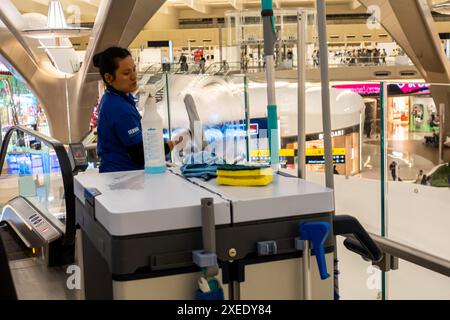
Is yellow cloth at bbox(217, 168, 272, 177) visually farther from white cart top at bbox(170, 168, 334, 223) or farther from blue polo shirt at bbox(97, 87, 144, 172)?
blue polo shirt at bbox(97, 87, 144, 172)

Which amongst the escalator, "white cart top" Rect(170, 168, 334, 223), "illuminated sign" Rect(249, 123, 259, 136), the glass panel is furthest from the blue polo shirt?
"illuminated sign" Rect(249, 123, 259, 136)

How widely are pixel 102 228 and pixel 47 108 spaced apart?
19.3 m

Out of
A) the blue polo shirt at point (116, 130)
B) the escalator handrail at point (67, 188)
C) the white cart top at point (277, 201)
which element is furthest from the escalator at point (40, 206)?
the white cart top at point (277, 201)

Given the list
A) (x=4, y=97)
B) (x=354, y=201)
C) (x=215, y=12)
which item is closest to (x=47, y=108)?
(x=4, y=97)

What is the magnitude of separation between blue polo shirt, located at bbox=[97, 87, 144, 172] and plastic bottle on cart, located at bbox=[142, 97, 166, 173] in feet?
1.55

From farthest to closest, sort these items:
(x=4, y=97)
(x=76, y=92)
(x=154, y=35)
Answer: (x=154, y=35), (x=76, y=92), (x=4, y=97)

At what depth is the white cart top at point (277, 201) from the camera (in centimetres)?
158

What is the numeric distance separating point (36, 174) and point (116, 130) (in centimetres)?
393

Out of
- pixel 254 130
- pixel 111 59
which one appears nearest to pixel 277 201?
pixel 111 59

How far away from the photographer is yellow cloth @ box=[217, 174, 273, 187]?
1.80 meters

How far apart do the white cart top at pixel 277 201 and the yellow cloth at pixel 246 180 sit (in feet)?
0.11

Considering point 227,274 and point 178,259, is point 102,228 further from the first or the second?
point 227,274

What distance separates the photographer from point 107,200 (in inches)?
66.2
